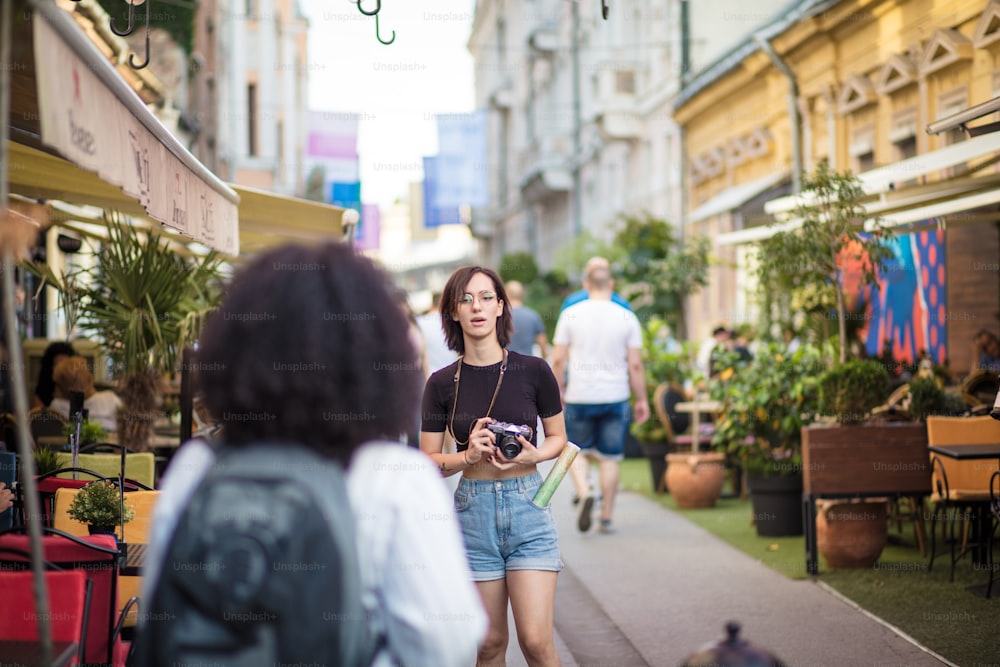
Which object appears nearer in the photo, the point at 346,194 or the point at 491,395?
the point at 491,395

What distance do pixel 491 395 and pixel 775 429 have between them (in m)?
5.52

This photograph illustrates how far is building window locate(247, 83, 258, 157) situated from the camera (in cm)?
4759

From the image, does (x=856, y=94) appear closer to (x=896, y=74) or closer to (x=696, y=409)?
(x=896, y=74)

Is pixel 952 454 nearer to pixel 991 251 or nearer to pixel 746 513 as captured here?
pixel 746 513

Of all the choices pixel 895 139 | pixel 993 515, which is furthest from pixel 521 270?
pixel 993 515

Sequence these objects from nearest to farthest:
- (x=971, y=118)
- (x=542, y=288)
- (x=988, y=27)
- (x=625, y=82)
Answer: (x=971, y=118), (x=988, y=27), (x=625, y=82), (x=542, y=288)

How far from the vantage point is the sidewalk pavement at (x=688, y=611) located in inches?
250

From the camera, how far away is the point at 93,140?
3.53 meters

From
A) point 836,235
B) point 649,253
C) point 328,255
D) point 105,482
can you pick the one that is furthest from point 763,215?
point 328,255

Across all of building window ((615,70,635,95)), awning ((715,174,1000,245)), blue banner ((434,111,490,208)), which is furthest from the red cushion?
blue banner ((434,111,490,208))

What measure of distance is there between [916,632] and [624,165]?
28.9m

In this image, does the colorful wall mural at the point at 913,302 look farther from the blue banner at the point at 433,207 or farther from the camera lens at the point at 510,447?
the blue banner at the point at 433,207

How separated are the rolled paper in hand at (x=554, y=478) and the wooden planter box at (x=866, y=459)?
402 centimetres

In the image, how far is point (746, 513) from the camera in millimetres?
11742
